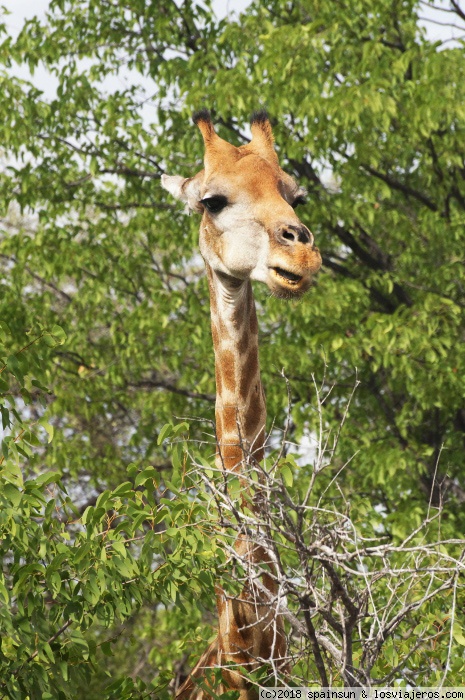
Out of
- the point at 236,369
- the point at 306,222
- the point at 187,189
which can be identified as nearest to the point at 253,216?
the point at 236,369

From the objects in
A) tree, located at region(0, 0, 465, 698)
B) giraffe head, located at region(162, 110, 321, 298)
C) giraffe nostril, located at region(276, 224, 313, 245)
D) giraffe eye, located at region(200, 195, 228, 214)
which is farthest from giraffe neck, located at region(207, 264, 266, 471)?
tree, located at region(0, 0, 465, 698)

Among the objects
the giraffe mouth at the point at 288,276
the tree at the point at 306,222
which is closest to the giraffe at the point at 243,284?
the giraffe mouth at the point at 288,276

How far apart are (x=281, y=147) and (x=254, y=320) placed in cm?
473

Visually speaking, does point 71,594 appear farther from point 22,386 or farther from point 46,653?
point 22,386

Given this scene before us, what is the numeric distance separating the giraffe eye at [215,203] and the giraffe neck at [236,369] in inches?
11.9

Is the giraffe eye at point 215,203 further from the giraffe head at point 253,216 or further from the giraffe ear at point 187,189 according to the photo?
the giraffe ear at point 187,189

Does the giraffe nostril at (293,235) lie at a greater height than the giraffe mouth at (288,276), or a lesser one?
greater

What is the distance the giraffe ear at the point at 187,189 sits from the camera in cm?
564

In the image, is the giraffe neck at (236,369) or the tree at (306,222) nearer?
the giraffe neck at (236,369)

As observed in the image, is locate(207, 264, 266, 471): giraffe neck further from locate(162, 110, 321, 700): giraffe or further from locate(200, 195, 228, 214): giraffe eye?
locate(200, 195, 228, 214): giraffe eye

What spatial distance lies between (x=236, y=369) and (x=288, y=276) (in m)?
0.57

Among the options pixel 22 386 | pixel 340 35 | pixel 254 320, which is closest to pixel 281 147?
pixel 340 35

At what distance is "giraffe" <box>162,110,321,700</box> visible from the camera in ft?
15.3

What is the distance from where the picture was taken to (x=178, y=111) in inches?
428
